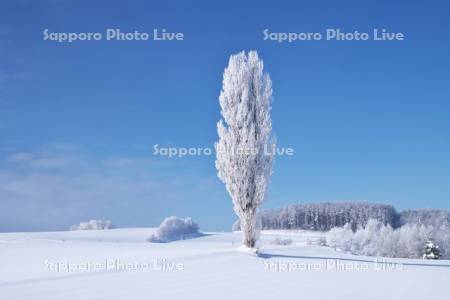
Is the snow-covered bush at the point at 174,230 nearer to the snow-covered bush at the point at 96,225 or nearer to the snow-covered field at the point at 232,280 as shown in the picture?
the snow-covered bush at the point at 96,225

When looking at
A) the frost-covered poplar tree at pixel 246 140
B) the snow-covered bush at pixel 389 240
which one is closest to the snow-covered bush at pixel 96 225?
the snow-covered bush at pixel 389 240

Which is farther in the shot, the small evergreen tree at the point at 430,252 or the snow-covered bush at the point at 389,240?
the snow-covered bush at the point at 389,240

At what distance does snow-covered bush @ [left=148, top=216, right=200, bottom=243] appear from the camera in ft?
249

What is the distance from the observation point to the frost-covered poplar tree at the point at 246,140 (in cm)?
2573

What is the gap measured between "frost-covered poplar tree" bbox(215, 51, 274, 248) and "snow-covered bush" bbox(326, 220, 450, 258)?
40.5 m

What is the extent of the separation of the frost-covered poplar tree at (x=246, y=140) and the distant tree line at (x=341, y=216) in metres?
75.5

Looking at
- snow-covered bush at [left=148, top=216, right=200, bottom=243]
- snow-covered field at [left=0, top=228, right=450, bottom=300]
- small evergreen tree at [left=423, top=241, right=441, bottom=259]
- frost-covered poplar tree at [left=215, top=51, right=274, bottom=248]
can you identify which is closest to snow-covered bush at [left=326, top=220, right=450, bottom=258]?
small evergreen tree at [left=423, top=241, right=441, bottom=259]

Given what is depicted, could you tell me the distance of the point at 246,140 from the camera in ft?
85.4

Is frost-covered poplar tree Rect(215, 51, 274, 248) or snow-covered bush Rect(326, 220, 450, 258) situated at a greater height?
frost-covered poplar tree Rect(215, 51, 274, 248)

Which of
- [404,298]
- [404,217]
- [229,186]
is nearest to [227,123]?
[229,186]

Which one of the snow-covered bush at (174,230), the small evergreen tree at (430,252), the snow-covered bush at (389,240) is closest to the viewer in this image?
the small evergreen tree at (430,252)

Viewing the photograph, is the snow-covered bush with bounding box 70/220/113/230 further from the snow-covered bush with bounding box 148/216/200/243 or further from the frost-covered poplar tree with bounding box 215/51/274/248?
the frost-covered poplar tree with bounding box 215/51/274/248

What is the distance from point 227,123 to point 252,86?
251cm

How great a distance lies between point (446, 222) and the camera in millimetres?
92188
